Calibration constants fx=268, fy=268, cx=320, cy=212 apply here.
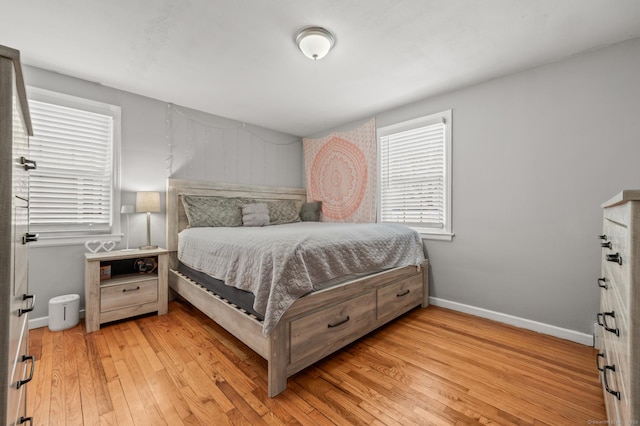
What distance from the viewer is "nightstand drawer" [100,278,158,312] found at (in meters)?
2.44

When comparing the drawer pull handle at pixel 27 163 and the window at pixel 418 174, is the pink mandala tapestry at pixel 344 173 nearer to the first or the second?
the window at pixel 418 174

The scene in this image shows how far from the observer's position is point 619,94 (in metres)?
2.07

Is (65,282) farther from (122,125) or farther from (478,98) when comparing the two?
(478,98)

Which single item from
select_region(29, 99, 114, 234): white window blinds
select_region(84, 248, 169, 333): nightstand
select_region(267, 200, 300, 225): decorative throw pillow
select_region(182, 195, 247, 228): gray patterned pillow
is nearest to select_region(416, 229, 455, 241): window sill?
select_region(267, 200, 300, 225): decorative throw pillow

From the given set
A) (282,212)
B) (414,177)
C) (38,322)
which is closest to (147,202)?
(38,322)

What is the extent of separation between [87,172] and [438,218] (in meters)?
3.80

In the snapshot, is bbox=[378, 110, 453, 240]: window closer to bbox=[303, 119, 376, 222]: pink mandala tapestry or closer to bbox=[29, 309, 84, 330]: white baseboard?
bbox=[303, 119, 376, 222]: pink mandala tapestry

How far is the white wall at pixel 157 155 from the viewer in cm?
255

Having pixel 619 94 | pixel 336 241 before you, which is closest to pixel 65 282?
pixel 336 241

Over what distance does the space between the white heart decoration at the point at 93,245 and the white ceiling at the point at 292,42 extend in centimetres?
165

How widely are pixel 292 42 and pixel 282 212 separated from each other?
2.29 m

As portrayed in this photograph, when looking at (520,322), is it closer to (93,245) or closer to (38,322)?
(93,245)

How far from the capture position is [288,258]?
1.60 meters

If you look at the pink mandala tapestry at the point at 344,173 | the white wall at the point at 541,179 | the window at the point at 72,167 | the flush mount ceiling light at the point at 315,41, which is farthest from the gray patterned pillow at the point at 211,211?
the white wall at the point at 541,179
